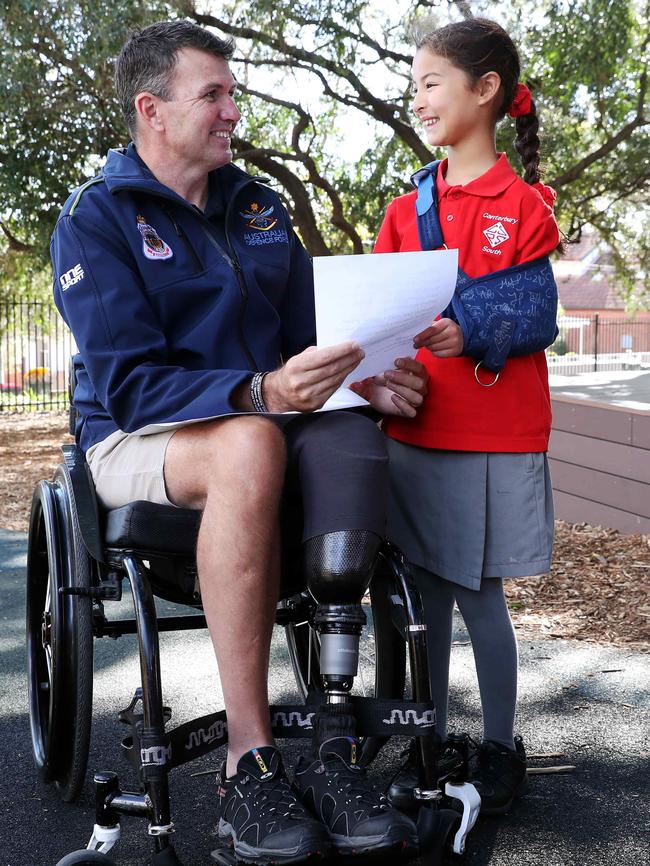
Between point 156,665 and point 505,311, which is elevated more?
point 505,311

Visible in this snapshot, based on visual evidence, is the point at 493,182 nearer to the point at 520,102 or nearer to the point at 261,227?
the point at 520,102

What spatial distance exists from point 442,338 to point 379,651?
2.47 feet

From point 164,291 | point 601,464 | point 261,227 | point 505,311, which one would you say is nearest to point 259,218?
point 261,227

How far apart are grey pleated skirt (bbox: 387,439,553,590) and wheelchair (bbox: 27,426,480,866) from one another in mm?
187

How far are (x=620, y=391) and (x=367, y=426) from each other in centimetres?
630

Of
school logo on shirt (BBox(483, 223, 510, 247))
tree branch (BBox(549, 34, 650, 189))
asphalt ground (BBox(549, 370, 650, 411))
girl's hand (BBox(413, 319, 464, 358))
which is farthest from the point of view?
tree branch (BBox(549, 34, 650, 189))

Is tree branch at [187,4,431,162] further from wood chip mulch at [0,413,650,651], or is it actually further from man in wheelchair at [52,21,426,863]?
man in wheelchair at [52,21,426,863]

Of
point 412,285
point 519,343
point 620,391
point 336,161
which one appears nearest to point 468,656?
point 519,343

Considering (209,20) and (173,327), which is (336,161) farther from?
(173,327)

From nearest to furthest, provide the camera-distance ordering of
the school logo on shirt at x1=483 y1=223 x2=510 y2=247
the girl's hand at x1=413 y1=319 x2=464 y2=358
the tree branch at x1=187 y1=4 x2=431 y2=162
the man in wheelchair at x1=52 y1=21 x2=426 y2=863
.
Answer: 1. the man in wheelchair at x1=52 y1=21 x2=426 y2=863
2. the girl's hand at x1=413 y1=319 x2=464 y2=358
3. the school logo on shirt at x1=483 y1=223 x2=510 y2=247
4. the tree branch at x1=187 y1=4 x2=431 y2=162

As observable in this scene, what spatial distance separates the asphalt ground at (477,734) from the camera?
1994 mm

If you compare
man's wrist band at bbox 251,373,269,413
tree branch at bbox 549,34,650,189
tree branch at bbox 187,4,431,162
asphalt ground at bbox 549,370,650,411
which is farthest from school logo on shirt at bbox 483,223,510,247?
tree branch at bbox 549,34,650,189

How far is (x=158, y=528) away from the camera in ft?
6.04

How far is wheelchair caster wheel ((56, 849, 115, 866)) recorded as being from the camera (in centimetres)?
163
